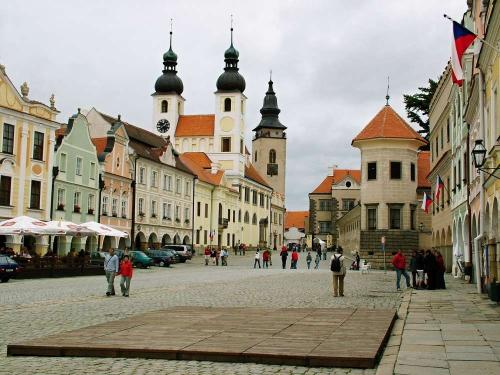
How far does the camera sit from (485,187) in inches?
919

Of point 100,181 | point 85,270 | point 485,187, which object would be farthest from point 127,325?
point 100,181

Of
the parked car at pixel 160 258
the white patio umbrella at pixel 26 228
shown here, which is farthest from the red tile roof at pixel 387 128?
the white patio umbrella at pixel 26 228

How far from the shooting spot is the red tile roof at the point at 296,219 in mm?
169375

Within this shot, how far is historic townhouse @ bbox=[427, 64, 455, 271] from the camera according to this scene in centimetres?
4069

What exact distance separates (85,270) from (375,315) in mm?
26066

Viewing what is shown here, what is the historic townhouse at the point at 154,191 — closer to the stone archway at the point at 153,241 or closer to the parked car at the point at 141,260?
the stone archway at the point at 153,241

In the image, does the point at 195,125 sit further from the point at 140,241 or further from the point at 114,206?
the point at 114,206

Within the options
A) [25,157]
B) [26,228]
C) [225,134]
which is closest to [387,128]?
[25,157]

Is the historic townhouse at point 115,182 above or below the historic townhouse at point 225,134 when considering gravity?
below

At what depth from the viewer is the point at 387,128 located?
5556cm

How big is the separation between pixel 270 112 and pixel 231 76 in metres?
35.2

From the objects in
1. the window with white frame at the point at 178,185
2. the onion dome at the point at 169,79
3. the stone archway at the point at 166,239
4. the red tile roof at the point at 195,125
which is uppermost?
the onion dome at the point at 169,79

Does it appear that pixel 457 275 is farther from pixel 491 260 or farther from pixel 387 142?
pixel 387 142

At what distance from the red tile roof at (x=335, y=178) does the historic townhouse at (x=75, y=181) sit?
64.6 metres
